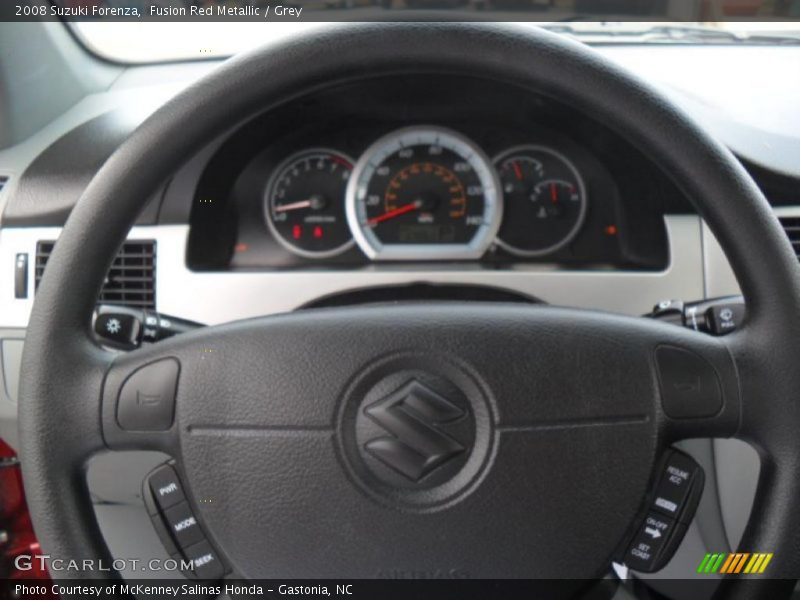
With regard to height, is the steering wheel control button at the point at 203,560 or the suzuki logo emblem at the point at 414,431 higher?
the suzuki logo emblem at the point at 414,431

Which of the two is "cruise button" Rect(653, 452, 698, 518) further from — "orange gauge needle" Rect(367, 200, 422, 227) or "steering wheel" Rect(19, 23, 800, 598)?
"orange gauge needle" Rect(367, 200, 422, 227)

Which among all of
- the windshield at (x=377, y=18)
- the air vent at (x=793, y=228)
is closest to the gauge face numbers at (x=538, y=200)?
the windshield at (x=377, y=18)

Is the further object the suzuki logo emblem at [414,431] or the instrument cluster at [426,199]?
the instrument cluster at [426,199]

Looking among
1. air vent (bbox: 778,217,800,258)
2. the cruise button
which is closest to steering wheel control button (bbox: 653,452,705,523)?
the cruise button

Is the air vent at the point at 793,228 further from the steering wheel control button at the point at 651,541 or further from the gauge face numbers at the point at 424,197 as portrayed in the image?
the steering wheel control button at the point at 651,541

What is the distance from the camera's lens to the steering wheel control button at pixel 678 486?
1.03 m

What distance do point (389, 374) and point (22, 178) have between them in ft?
3.59

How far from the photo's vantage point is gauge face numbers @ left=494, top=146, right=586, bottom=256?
181 cm

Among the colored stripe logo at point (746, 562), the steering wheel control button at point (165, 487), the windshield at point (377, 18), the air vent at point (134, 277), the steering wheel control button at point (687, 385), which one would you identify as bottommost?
the colored stripe logo at point (746, 562)

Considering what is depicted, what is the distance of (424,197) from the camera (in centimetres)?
181

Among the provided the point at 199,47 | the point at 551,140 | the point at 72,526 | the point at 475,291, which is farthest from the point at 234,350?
the point at 199,47

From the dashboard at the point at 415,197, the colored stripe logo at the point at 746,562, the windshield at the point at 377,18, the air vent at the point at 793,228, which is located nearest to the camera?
the colored stripe logo at the point at 746,562

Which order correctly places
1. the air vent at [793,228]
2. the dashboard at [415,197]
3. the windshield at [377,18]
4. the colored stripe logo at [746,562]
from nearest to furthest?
the colored stripe logo at [746,562], the windshield at [377,18], the air vent at [793,228], the dashboard at [415,197]

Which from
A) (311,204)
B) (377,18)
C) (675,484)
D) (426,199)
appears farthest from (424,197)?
(675,484)
